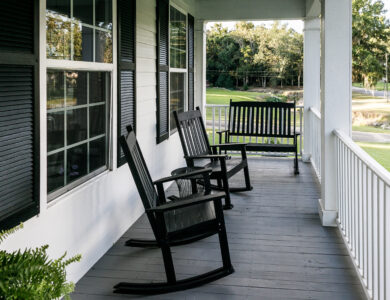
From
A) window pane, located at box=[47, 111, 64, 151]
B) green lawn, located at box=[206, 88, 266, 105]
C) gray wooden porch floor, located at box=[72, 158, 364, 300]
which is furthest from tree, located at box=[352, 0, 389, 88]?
green lawn, located at box=[206, 88, 266, 105]

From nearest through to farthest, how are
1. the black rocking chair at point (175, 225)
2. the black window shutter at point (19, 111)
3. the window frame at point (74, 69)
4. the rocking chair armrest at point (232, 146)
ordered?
the black window shutter at point (19, 111)
the window frame at point (74, 69)
the black rocking chair at point (175, 225)
the rocking chair armrest at point (232, 146)

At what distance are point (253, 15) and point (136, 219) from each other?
440 centimetres

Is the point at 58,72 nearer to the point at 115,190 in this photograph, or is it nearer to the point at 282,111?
the point at 115,190

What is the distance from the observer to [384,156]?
122 inches

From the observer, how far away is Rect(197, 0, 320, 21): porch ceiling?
7.60 metres

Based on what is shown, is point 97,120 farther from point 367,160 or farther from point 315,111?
point 315,111

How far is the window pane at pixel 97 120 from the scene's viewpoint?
3461mm

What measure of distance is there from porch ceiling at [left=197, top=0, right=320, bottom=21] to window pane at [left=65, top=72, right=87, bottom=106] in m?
4.88

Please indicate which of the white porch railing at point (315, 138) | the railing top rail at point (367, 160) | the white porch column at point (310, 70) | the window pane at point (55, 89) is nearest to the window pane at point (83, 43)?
the window pane at point (55, 89)

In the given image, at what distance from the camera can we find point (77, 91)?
3184 mm

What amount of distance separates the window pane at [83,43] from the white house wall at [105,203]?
58cm

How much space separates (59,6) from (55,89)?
483 mm

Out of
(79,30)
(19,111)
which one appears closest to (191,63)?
(79,30)

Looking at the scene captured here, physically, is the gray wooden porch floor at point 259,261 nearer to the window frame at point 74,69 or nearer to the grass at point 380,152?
the window frame at point 74,69
